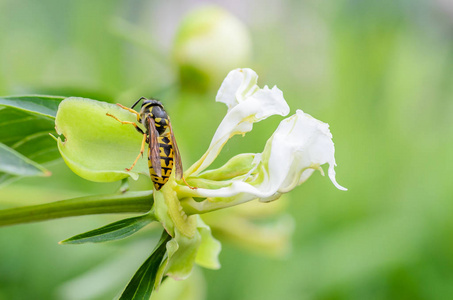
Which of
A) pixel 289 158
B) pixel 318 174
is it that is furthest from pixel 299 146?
pixel 318 174

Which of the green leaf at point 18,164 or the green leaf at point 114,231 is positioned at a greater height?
the green leaf at point 18,164

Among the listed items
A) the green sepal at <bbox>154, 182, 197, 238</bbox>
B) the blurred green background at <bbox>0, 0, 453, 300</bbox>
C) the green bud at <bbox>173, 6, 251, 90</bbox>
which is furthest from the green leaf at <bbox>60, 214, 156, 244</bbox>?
the green bud at <bbox>173, 6, 251, 90</bbox>

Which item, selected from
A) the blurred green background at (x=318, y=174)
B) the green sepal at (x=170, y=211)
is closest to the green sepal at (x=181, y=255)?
the green sepal at (x=170, y=211)

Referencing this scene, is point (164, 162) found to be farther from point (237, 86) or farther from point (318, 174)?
point (318, 174)

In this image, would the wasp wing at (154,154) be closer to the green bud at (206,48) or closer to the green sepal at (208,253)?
the green sepal at (208,253)

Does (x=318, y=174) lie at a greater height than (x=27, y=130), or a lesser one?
lesser
